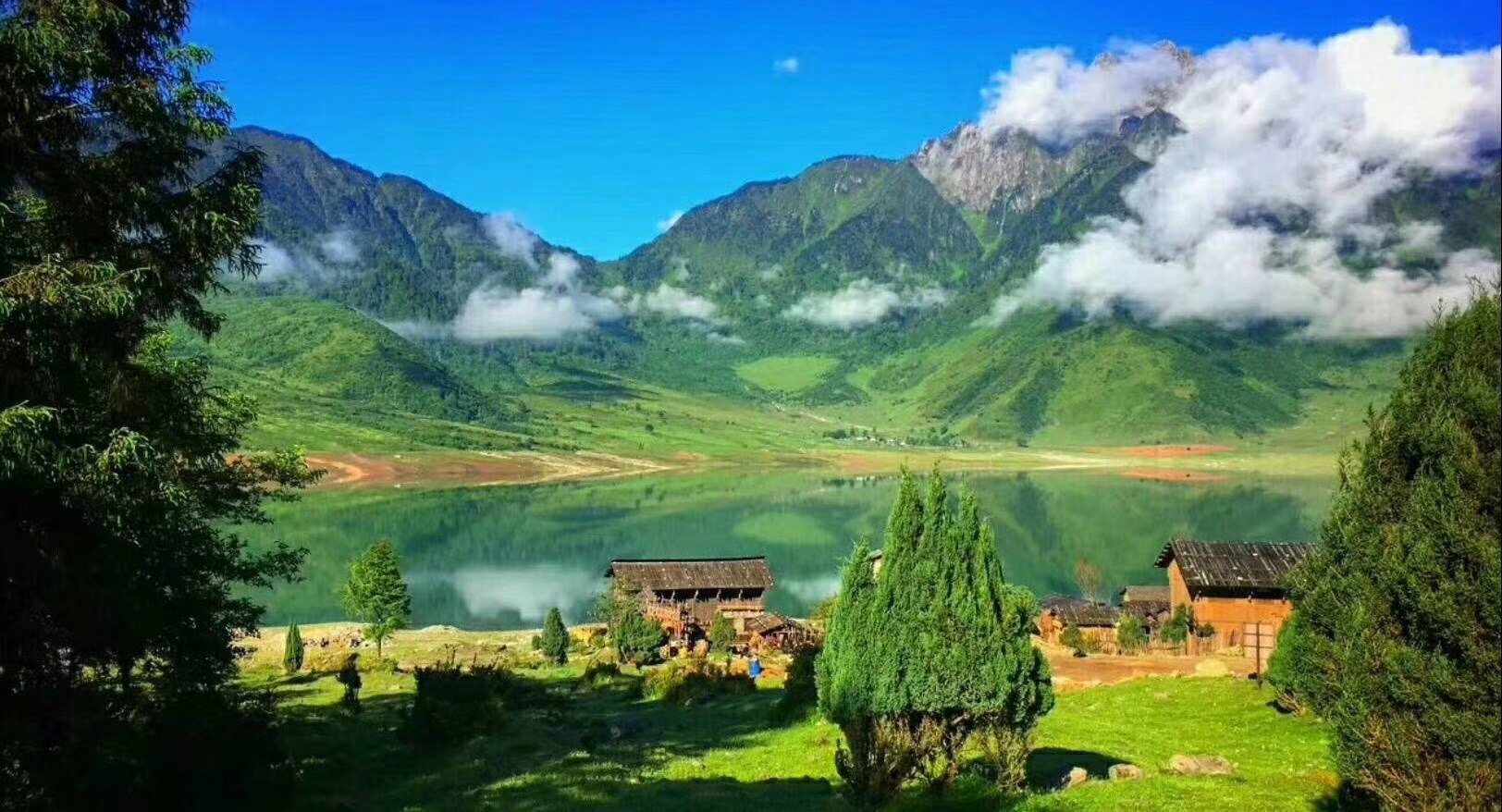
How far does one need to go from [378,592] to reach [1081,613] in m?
44.6

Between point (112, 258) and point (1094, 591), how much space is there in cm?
8159

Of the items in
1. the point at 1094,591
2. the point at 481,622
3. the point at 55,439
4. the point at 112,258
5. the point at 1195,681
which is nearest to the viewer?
the point at 55,439

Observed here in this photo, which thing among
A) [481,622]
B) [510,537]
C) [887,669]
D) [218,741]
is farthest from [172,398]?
[510,537]

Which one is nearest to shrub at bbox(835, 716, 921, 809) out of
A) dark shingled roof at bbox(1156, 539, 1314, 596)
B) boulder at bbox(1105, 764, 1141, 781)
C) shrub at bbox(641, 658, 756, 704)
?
boulder at bbox(1105, 764, 1141, 781)

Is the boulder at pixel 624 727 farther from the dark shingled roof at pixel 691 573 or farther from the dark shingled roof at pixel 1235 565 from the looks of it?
the dark shingled roof at pixel 1235 565

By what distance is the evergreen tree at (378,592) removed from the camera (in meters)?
51.9

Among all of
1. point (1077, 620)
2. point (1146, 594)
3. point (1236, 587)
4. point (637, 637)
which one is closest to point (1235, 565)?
point (1236, 587)

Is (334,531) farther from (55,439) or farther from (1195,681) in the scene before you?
(55,439)

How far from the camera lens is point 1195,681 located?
3281cm

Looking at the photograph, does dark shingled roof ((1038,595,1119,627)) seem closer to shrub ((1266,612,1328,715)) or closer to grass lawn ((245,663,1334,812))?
grass lawn ((245,663,1334,812))

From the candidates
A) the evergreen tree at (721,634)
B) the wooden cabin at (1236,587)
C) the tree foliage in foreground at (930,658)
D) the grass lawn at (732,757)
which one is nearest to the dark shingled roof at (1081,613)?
the wooden cabin at (1236,587)

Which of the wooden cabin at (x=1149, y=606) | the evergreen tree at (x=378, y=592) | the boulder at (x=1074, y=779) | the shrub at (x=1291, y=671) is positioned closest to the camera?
the boulder at (x=1074, y=779)

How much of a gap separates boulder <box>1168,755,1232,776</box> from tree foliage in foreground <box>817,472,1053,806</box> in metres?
4.16

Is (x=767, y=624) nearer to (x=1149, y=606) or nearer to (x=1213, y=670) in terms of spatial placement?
(x=1149, y=606)
